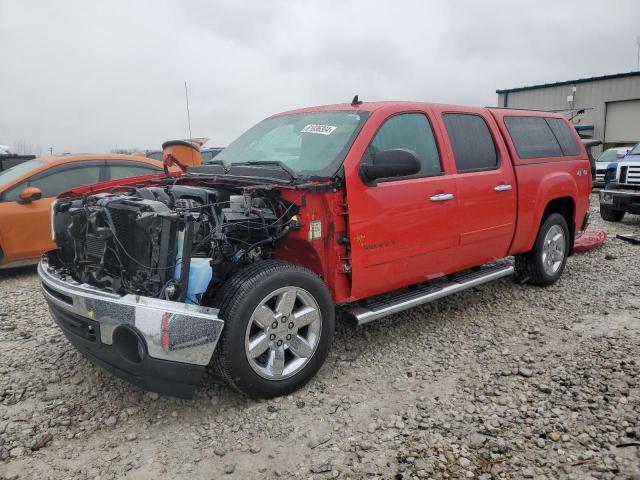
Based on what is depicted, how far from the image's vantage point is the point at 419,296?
3.92 metres

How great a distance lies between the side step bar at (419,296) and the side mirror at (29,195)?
4.27 metres

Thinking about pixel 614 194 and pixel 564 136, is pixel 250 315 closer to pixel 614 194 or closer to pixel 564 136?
pixel 564 136

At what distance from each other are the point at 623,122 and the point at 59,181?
25187 mm

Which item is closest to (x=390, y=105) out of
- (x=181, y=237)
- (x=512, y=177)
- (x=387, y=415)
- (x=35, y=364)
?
(x=512, y=177)

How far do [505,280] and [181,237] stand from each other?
13.6 ft

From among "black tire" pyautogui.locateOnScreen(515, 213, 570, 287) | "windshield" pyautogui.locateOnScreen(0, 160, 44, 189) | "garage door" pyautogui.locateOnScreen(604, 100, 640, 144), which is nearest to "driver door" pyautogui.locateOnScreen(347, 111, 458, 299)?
"black tire" pyautogui.locateOnScreen(515, 213, 570, 287)

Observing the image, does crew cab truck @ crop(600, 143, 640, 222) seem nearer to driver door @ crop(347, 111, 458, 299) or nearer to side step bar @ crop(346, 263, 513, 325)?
side step bar @ crop(346, 263, 513, 325)

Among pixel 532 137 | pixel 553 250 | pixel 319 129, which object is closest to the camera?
pixel 319 129

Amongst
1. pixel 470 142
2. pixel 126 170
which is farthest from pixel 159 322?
pixel 126 170

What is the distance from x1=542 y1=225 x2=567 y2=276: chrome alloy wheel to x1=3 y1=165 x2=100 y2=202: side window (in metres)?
5.48

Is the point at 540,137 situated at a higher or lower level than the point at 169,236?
higher

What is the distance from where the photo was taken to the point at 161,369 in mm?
2674

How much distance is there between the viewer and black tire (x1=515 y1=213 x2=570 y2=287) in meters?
5.24

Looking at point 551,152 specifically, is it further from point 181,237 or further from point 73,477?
point 73,477
